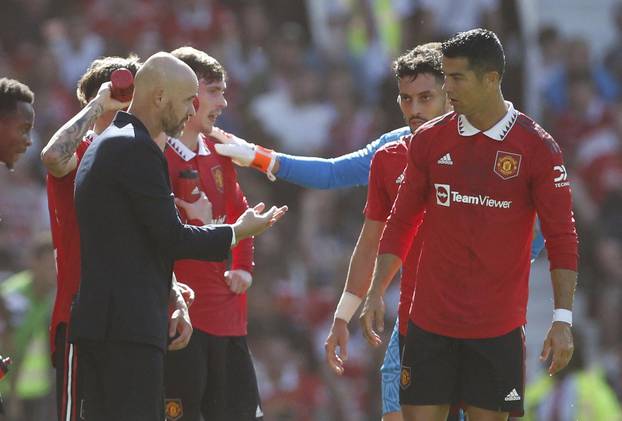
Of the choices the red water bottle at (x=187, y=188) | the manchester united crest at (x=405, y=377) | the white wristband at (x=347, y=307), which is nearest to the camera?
the manchester united crest at (x=405, y=377)

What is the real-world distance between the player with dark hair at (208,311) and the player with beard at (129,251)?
129 centimetres

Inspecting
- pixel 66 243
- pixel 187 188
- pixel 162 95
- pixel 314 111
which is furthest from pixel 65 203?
pixel 314 111

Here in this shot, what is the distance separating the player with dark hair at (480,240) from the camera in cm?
596

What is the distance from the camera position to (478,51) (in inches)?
238

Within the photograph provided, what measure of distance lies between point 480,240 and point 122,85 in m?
1.81

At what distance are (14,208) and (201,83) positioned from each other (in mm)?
5783

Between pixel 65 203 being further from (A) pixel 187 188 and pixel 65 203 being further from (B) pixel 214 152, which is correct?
(B) pixel 214 152

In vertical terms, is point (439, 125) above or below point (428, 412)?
above

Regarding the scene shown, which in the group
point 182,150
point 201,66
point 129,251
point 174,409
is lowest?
point 174,409

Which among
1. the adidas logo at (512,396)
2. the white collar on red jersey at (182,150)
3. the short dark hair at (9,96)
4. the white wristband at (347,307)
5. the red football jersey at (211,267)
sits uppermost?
the short dark hair at (9,96)

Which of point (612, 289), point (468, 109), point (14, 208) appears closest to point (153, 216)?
point (468, 109)

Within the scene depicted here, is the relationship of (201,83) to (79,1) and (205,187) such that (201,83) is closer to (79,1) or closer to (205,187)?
(205,187)

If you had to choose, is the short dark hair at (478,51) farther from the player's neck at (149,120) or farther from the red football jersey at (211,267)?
the red football jersey at (211,267)

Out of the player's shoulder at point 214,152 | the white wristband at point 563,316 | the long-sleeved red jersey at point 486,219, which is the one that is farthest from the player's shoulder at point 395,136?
the white wristband at point 563,316
